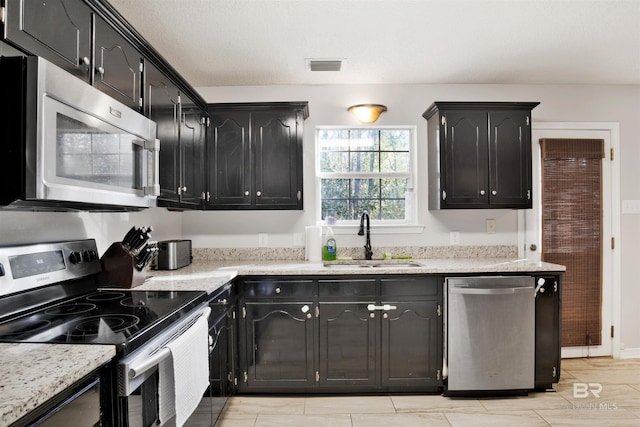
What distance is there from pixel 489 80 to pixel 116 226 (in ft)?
10.2

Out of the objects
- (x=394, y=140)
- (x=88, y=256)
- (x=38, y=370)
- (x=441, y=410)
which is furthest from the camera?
(x=394, y=140)

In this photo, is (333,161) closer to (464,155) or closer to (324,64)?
(324,64)

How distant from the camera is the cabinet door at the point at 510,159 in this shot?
9.89 ft

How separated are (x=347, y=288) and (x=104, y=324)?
5.21ft

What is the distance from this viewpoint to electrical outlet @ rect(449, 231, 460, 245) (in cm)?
337

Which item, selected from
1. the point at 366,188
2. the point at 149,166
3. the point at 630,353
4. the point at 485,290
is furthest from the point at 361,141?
the point at 630,353

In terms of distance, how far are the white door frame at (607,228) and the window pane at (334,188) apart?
153cm

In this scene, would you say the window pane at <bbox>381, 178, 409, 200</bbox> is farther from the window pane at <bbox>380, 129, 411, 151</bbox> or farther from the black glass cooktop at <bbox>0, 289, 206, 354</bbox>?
the black glass cooktop at <bbox>0, 289, 206, 354</bbox>

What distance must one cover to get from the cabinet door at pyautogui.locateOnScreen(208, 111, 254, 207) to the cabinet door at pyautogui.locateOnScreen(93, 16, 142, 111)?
3.40ft

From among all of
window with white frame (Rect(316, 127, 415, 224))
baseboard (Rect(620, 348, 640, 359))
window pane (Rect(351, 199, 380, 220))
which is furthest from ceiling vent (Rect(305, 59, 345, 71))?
baseboard (Rect(620, 348, 640, 359))

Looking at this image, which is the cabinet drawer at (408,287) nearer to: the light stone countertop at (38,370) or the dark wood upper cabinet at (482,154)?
the dark wood upper cabinet at (482,154)

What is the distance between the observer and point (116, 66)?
176cm

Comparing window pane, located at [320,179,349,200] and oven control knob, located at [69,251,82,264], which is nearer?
oven control knob, located at [69,251,82,264]

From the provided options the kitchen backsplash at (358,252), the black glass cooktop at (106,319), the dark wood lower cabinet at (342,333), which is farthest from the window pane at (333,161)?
the black glass cooktop at (106,319)
